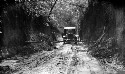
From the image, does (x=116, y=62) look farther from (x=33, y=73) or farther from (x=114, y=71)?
(x=33, y=73)

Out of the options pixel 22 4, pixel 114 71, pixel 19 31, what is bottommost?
pixel 114 71

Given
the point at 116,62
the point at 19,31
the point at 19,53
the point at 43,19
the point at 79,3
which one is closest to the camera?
the point at 116,62

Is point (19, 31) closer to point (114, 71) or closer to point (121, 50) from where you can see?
point (121, 50)

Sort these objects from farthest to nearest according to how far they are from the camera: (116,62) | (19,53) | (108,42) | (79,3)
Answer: (79,3) < (19,53) < (108,42) < (116,62)

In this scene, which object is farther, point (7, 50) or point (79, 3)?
point (79, 3)

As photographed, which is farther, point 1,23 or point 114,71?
point 1,23

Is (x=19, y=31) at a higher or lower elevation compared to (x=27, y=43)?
higher

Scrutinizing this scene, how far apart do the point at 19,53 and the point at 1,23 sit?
3287 millimetres

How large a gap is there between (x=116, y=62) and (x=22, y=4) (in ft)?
39.2

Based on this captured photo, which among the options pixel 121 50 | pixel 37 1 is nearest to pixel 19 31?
pixel 37 1

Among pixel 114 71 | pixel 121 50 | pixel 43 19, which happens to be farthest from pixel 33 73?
pixel 43 19

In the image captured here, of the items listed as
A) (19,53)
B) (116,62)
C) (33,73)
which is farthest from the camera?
(19,53)

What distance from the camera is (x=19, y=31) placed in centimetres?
1944

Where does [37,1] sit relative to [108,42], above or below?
above
